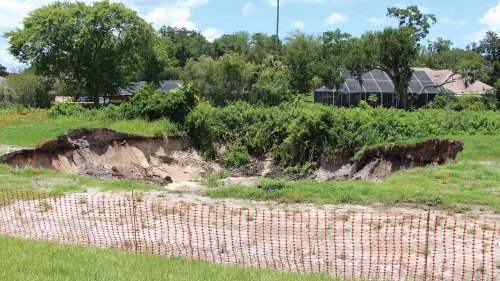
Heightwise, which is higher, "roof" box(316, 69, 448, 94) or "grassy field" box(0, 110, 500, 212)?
"roof" box(316, 69, 448, 94)

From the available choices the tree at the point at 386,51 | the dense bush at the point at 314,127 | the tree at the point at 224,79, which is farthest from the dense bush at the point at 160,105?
the tree at the point at 386,51

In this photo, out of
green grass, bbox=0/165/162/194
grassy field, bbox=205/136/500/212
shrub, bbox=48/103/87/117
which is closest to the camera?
grassy field, bbox=205/136/500/212

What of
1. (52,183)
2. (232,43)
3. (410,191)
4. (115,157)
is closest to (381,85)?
(232,43)

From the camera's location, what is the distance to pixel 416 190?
15.0m

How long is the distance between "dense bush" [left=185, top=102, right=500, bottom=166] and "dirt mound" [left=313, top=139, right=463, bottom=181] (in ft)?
2.05

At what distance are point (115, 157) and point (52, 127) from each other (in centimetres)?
351

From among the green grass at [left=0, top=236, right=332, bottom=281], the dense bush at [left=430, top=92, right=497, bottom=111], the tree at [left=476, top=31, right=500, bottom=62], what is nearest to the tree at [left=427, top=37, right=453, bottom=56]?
the tree at [left=476, top=31, right=500, bottom=62]

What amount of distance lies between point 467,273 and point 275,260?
3.20 meters

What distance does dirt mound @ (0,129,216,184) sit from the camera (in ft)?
74.6

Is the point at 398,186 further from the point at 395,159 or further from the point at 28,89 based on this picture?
the point at 28,89

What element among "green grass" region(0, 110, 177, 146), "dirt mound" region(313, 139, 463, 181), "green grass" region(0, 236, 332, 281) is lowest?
"dirt mound" region(313, 139, 463, 181)

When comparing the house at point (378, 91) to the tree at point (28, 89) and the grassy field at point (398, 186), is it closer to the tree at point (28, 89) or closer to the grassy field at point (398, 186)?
the grassy field at point (398, 186)

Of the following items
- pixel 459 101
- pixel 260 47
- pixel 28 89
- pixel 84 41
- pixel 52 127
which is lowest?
pixel 52 127

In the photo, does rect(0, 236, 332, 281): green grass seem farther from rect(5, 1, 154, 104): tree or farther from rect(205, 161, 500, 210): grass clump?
rect(5, 1, 154, 104): tree
